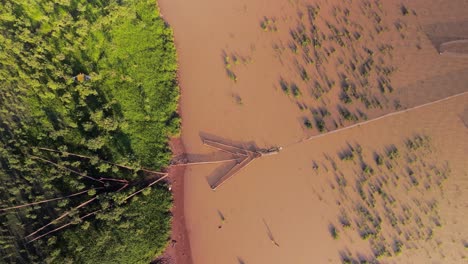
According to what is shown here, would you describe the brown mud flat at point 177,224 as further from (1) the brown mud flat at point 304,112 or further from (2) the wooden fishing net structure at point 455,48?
(2) the wooden fishing net structure at point 455,48

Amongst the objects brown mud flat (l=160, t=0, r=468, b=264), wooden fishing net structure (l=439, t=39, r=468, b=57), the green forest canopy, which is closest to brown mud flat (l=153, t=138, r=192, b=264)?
brown mud flat (l=160, t=0, r=468, b=264)

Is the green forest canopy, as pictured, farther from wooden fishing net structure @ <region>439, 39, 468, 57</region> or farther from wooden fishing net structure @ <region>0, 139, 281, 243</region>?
wooden fishing net structure @ <region>439, 39, 468, 57</region>

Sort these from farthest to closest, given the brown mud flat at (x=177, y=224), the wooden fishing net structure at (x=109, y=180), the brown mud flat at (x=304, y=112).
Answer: the brown mud flat at (x=304, y=112)
the brown mud flat at (x=177, y=224)
the wooden fishing net structure at (x=109, y=180)

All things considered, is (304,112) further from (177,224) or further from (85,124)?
(85,124)

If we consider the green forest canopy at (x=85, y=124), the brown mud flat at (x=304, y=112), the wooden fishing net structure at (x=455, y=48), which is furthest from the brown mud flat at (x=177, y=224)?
the wooden fishing net structure at (x=455, y=48)

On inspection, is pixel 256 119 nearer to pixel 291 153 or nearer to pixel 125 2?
pixel 291 153

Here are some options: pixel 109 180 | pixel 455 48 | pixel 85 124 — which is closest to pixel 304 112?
pixel 455 48
